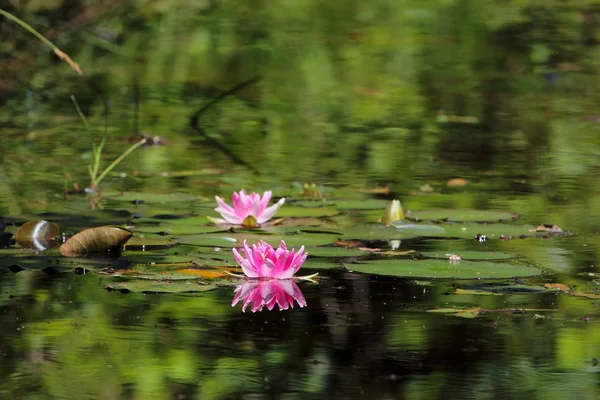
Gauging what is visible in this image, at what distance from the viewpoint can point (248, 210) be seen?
13.3 ft

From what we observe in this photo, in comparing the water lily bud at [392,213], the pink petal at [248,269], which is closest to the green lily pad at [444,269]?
the pink petal at [248,269]

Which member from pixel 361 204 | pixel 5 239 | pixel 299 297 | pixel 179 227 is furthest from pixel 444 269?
pixel 5 239

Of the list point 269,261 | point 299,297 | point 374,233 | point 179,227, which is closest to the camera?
point 299,297

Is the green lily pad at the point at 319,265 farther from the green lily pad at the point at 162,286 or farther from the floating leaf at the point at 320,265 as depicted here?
the green lily pad at the point at 162,286

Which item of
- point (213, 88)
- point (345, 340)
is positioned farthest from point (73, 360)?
point (213, 88)

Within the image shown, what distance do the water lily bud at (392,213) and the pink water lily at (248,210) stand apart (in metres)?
0.31

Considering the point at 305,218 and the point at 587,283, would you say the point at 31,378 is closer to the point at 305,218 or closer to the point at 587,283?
the point at 587,283

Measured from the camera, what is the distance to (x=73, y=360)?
2564mm

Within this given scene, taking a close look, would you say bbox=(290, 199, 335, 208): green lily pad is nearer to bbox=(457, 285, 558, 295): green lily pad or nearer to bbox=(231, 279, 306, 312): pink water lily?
bbox=(231, 279, 306, 312): pink water lily

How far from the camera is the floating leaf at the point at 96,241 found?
354 centimetres

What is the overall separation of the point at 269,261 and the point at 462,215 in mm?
1079

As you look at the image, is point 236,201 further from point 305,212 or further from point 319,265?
point 319,265

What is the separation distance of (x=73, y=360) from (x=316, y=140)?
3.50m

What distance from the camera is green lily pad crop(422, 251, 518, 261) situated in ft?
11.5
